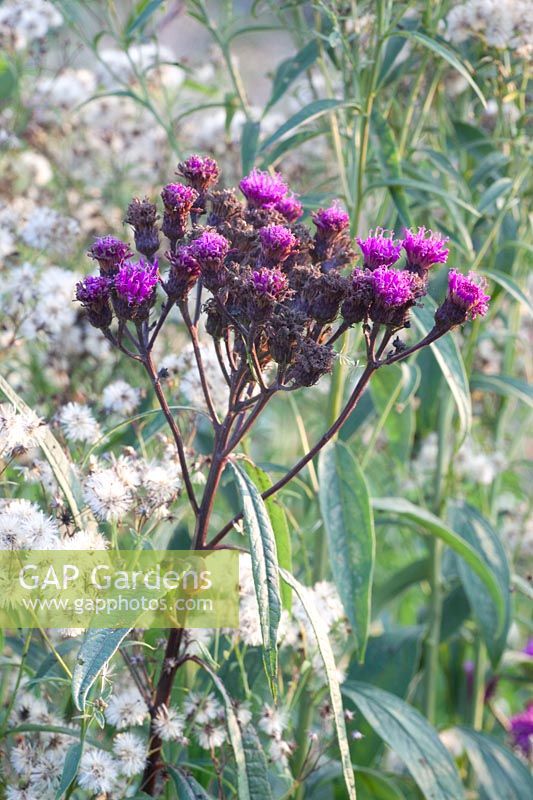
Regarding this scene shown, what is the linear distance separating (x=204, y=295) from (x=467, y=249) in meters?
0.54

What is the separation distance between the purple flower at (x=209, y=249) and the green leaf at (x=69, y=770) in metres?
0.47

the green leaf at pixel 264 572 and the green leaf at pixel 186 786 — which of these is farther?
the green leaf at pixel 186 786

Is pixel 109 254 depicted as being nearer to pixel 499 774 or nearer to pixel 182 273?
pixel 182 273

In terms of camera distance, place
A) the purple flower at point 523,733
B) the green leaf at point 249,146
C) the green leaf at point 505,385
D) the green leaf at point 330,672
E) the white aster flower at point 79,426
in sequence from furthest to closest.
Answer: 1. the purple flower at point 523,733
2. the green leaf at point 505,385
3. the green leaf at point 249,146
4. the white aster flower at point 79,426
5. the green leaf at point 330,672

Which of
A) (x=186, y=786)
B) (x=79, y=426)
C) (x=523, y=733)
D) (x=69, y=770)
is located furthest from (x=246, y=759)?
(x=523, y=733)

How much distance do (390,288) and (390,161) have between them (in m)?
0.49

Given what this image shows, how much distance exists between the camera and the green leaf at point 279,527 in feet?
3.61

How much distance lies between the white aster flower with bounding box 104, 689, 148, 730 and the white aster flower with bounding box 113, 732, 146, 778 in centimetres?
2

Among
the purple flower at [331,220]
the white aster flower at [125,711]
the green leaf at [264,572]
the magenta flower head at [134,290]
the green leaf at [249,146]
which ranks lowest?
the white aster flower at [125,711]

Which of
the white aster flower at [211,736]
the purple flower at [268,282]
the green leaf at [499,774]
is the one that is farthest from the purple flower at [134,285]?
the green leaf at [499,774]

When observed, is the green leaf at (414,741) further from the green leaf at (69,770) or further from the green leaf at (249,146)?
the green leaf at (249,146)

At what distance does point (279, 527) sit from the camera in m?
1.15

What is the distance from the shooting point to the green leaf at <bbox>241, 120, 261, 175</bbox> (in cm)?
147

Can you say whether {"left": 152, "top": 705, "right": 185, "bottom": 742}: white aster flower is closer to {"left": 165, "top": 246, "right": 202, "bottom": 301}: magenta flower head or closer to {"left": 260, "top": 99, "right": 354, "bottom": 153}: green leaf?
{"left": 165, "top": 246, "right": 202, "bottom": 301}: magenta flower head
